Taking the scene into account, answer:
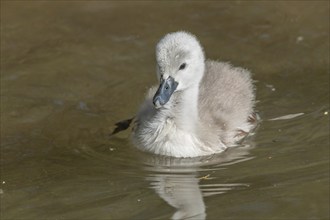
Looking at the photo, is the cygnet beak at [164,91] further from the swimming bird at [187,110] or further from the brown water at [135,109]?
the brown water at [135,109]

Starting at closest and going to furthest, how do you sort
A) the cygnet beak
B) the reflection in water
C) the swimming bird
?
1. the reflection in water
2. the cygnet beak
3. the swimming bird

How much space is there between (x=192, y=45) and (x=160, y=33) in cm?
167

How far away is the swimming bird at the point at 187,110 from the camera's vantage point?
590 cm

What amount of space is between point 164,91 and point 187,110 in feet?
1.05

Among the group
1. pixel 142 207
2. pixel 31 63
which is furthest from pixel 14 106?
pixel 142 207

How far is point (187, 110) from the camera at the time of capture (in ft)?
19.9

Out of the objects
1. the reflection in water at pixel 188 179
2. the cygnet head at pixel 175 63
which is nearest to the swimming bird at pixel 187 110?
the cygnet head at pixel 175 63

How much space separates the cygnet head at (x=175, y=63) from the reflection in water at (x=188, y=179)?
38 centimetres

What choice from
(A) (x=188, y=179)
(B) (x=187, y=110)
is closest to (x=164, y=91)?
(B) (x=187, y=110)

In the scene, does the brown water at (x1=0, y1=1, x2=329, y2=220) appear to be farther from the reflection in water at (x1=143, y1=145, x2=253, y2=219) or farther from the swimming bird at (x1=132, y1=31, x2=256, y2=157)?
the swimming bird at (x1=132, y1=31, x2=256, y2=157)

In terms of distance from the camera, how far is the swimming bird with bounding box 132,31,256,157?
590 cm

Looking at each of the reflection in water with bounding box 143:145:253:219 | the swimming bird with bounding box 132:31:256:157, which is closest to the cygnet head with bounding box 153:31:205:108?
the swimming bird with bounding box 132:31:256:157

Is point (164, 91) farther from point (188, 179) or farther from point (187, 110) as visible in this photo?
point (188, 179)

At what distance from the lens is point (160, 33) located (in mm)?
7621
